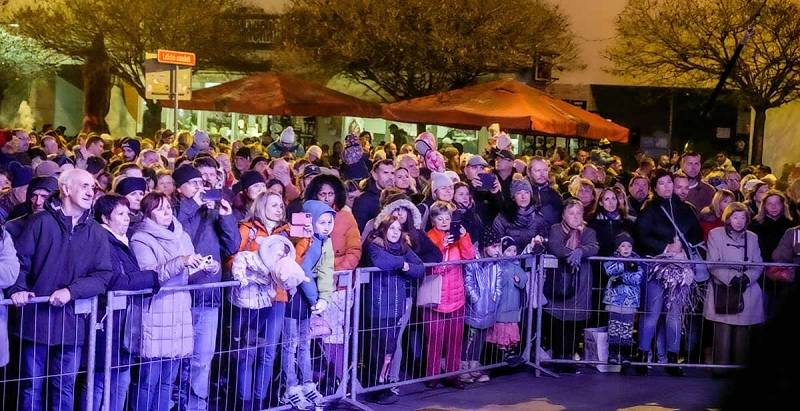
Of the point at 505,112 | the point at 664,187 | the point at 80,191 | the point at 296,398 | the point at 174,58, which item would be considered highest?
the point at 174,58

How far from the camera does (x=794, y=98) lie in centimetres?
2947

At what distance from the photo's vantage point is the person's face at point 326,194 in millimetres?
8680

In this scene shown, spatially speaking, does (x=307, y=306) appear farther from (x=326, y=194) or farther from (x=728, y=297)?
(x=728, y=297)

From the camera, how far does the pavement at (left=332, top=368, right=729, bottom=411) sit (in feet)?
28.6

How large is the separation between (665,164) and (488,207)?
27.3 ft

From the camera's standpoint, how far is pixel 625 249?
9.96 meters

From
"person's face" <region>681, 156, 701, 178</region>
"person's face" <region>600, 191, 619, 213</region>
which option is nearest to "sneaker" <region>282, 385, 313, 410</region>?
"person's face" <region>600, 191, 619, 213</region>

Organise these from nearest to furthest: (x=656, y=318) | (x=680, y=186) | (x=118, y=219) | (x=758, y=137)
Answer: (x=118, y=219) → (x=656, y=318) → (x=680, y=186) → (x=758, y=137)

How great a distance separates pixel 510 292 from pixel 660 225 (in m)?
1.68

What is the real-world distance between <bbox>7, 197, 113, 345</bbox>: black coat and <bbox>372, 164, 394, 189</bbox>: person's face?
4.12m

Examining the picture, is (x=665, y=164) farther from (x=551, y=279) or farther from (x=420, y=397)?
(x=420, y=397)

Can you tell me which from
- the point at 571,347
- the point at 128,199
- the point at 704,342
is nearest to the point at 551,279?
the point at 571,347

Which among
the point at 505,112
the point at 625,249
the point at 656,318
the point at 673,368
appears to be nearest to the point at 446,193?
the point at 625,249

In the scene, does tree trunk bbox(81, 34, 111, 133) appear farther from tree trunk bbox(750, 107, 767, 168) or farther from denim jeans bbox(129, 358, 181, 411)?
denim jeans bbox(129, 358, 181, 411)
